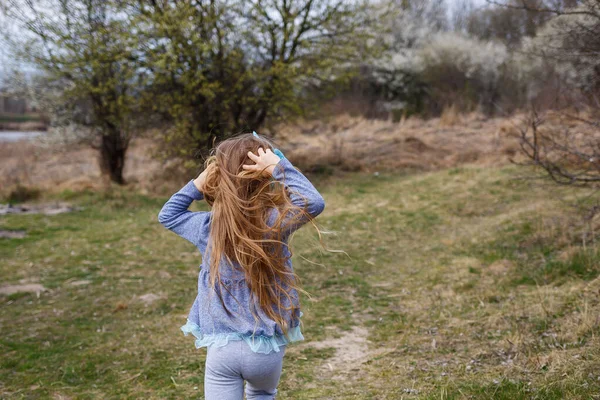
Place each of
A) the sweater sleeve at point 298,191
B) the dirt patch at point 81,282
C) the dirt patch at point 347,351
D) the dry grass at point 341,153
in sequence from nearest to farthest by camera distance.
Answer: the sweater sleeve at point 298,191 < the dirt patch at point 347,351 < the dirt patch at point 81,282 < the dry grass at point 341,153

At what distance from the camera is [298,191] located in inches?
96.3

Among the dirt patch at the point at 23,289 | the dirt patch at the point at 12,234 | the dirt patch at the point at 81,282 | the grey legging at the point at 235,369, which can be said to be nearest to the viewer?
the grey legging at the point at 235,369

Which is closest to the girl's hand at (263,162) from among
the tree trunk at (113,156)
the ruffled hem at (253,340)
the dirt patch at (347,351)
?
the ruffled hem at (253,340)

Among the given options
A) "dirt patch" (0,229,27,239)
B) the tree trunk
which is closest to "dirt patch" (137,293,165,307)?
"dirt patch" (0,229,27,239)

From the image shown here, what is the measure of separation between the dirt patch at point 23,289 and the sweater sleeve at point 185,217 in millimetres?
4888

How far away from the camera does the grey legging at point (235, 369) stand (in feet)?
7.54

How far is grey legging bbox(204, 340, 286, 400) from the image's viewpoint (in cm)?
230

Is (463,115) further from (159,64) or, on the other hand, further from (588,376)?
(588,376)

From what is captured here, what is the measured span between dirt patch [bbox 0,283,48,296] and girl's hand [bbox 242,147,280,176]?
5285 millimetres

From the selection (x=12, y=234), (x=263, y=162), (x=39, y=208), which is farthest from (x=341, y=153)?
(x=263, y=162)

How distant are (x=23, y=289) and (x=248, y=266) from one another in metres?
5.45

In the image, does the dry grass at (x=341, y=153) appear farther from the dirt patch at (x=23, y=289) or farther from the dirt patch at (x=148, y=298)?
the dirt patch at (x=148, y=298)

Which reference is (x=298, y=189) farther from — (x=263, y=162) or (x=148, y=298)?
(x=148, y=298)

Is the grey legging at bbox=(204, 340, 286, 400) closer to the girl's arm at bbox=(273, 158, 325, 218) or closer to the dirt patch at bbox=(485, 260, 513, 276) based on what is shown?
the girl's arm at bbox=(273, 158, 325, 218)
